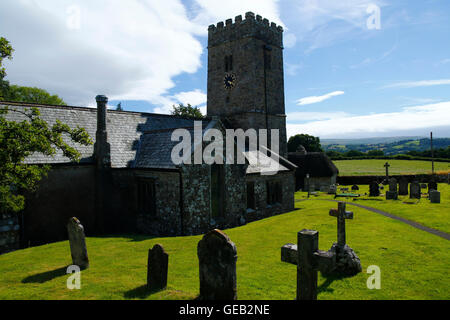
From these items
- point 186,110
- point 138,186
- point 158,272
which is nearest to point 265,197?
point 138,186

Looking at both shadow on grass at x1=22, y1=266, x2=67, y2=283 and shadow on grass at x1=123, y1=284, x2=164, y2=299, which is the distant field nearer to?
shadow on grass at x1=123, y1=284, x2=164, y2=299

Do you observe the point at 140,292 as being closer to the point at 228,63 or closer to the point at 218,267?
the point at 218,267

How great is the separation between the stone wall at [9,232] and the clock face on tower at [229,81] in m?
21.1

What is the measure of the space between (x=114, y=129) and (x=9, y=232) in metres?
9.06

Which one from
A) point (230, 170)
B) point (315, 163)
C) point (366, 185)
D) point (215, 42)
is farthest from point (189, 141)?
point (366, 185)

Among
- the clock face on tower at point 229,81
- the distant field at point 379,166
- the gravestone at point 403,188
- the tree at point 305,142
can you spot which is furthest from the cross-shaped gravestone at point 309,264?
the tree at point 305,142

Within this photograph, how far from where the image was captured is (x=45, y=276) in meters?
10.3

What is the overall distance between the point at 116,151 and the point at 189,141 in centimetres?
589

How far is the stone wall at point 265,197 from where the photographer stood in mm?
22141

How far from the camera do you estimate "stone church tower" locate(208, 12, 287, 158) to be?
28.5 m

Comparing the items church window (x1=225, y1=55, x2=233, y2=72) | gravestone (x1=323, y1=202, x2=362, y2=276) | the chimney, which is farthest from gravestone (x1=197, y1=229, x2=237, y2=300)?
church window (x1=225, y1=55, x2=233, y2=72)

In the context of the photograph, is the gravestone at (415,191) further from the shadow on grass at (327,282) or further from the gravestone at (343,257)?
the shadow on grass at (327,282)

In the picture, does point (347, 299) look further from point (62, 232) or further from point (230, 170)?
point (62, 232)

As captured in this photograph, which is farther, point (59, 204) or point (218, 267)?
point (59, 204)
